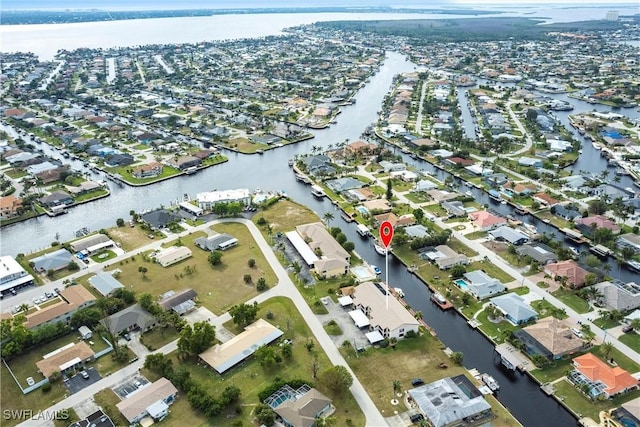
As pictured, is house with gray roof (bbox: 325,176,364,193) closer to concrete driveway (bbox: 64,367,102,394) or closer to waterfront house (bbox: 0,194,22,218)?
concrete driveway (bbox: 64,367,102,394)

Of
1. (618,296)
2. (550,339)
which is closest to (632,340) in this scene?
(618,296)

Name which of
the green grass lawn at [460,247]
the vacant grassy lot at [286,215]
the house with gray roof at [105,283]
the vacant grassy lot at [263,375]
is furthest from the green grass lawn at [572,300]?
the house with gray roof at [105,283]

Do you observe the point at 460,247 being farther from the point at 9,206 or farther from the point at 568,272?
the point at 9,206

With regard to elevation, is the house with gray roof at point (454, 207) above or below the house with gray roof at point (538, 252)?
above

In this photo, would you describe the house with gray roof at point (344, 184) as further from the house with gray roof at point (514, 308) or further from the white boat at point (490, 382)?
the white boat at point (490, 382)

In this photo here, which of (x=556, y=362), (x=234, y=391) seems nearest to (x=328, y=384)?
(x=234, y=391)

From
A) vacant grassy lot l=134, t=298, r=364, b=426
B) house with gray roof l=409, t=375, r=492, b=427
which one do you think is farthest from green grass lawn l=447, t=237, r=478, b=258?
vacant grassy lot l=134, t=298, r=364, b=426
